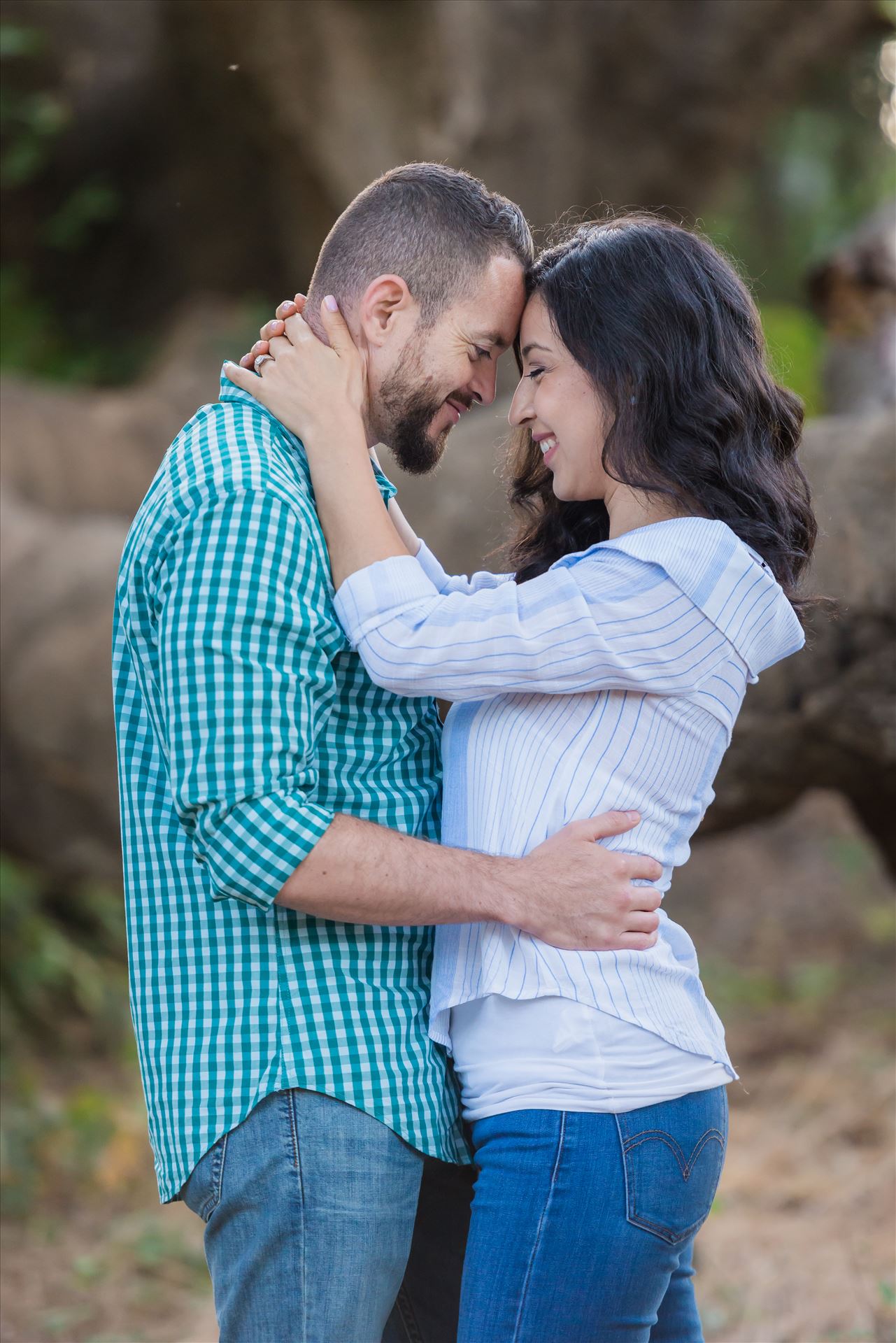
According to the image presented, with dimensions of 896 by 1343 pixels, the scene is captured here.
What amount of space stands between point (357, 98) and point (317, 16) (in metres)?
0.37

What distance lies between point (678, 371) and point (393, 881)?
2.47ft

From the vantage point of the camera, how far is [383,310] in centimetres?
176

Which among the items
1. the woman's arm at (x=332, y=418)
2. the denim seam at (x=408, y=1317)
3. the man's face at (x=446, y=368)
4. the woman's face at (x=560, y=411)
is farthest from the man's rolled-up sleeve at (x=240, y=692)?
the denim seam at (x=408, y=1317)

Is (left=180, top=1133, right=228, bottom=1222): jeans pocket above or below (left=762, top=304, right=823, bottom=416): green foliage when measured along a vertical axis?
above

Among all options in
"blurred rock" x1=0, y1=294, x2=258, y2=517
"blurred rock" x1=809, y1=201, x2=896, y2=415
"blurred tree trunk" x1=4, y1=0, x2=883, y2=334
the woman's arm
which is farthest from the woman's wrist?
"blurred tree trunk" x1=4, y1=0, x2=883, y2=334

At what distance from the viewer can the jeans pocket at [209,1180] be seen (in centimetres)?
149

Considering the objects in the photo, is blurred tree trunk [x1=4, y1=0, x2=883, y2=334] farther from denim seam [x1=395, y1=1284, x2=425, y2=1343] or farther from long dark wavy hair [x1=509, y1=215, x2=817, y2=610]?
denim seam [x1=395, y1=1284, x2=425, y2=1343]

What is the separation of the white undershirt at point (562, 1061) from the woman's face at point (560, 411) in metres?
0.69

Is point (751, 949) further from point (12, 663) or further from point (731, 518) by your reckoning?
point (731, 518)

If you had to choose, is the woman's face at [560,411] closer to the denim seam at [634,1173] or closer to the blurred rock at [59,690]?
the denim seam at [634,1173]

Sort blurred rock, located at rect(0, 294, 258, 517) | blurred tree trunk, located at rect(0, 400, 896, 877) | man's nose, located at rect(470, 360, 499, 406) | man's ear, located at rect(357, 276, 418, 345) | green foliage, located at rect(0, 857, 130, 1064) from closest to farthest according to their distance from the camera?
man's ear, located at rect(357, 276, 418, 345) → man's nose, located at rect(470, 360, 499, 406) → blurred tree trunk, located at rect(0, 400, 896, 877) → green foliage, located at rect(0, 857, 130, 1064) → blurred rock, located at rect(0, 294, 258, 517)

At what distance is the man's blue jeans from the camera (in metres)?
1.47

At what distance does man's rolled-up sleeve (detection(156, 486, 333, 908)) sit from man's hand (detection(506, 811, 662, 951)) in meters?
0.28

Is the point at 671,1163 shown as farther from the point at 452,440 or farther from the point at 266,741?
the point at 452,440
